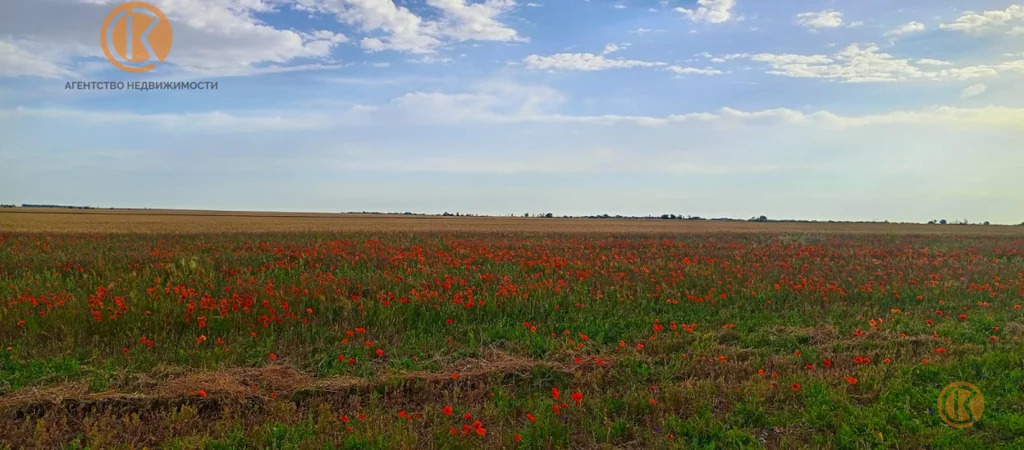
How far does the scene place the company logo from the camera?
4572 mm

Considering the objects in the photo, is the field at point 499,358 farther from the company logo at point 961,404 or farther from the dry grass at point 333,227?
the dry grass at point 333,227

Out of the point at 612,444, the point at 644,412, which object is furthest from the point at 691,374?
the point at 612,444

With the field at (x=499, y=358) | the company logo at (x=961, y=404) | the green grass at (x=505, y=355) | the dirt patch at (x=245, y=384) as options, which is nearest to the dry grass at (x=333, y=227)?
the green grass at (x=505, y=355)

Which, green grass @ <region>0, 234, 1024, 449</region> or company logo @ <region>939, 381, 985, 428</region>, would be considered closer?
green grass @ <region>0, 234, 1024, 449</region>

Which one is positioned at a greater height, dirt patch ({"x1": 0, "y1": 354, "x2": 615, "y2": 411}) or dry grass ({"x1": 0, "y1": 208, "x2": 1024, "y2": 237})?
dry grass ({"x1": 0, "y1": 208, "x2": 1024, "y2": 237})

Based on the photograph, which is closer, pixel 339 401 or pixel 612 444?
pixel 612 444

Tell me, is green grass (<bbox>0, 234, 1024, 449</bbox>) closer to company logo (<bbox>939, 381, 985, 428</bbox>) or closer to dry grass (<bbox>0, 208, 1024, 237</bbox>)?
company logo (<bbox>939, 381, 985, 428</bbox>)

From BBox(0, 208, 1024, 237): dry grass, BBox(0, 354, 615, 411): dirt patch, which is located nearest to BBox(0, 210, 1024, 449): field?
BBox(0, 354, 615, 411): dirt patch

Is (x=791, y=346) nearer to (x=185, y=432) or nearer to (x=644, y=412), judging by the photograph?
(x=644, y=412)

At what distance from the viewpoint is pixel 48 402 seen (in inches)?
185

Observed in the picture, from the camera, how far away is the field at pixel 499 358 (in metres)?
4.35

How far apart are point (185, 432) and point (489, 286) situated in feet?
19.3

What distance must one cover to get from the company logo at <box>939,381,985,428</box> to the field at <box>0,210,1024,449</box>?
0.29 feet

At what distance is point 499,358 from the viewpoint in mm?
6137
